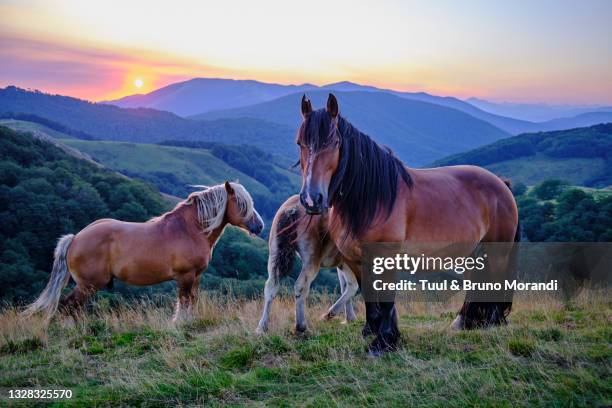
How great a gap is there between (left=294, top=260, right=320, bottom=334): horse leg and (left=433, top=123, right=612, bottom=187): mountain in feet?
292

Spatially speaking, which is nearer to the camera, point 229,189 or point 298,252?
point 298,252

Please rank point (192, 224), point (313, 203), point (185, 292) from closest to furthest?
point (313, 203), point (185, 292), point (192, 224)

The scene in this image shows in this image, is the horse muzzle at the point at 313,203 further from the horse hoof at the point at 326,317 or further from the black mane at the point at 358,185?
the horse hoof at the point at 326,317

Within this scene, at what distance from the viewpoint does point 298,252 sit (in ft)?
21.4

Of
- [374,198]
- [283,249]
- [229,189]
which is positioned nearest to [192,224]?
[229,189]

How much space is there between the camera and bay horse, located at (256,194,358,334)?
245 inches

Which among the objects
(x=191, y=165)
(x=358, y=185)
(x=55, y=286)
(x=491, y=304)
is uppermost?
(x=358, y=185)

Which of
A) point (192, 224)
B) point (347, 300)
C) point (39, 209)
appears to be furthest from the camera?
point (39, 209)

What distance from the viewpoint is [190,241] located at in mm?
8258

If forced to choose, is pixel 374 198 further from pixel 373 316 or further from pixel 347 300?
pixel 347 300

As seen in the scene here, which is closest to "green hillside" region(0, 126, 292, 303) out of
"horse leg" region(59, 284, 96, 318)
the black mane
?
"horse leg" region(59, 284, 96, 318)

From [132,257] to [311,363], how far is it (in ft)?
14.0

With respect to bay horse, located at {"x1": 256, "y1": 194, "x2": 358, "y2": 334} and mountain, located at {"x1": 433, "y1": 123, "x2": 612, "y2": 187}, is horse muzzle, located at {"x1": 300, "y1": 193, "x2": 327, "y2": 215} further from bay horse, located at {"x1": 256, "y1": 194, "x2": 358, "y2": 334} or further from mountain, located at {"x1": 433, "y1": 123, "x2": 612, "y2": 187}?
mountain, located at {"x1": 433, "y1": 123, "x2": 612, "y2": 187}

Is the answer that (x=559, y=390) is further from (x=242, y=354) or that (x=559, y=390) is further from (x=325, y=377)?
(x=242, y=354)
